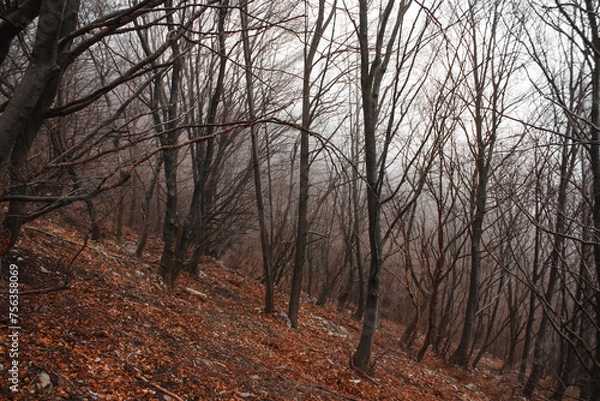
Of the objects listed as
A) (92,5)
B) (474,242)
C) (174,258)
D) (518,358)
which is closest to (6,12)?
(174,258)

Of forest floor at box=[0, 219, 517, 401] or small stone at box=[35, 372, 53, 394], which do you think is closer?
small stone at box=[35, 372, 53, 394]

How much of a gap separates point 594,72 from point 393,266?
675 inches

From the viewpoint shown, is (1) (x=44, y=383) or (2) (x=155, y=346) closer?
(1) (x=44, y=383)

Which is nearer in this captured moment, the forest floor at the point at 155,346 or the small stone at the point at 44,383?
the small stone at the point at 44,383

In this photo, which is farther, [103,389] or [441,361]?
[441,361]

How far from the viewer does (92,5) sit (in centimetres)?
645

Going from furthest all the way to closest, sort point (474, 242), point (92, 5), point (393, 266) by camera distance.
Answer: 1. point (393, 266)
2. point (474, 242)
3. point (92, 5)

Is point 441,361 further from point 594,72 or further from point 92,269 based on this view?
point 92,269

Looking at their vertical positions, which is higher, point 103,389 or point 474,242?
point 474,242

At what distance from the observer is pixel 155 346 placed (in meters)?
3.19

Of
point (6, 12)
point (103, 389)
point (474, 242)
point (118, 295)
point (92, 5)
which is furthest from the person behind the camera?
point (474, 242)

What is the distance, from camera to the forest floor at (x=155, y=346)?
7.60 feet

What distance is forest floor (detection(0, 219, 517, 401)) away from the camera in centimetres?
232

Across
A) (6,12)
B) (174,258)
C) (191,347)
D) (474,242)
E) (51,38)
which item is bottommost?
(191,347)
